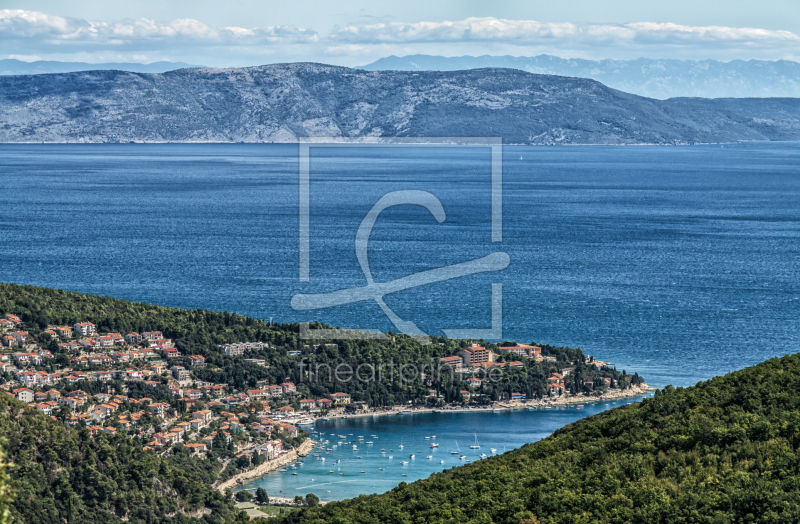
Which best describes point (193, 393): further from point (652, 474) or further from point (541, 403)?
point (652, 474)

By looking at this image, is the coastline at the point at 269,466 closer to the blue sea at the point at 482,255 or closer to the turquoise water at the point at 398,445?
the turquoise water at the point at 398,445

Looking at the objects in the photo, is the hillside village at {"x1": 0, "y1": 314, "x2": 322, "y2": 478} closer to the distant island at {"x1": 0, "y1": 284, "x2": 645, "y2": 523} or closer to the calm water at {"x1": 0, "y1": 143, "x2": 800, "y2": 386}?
the distant island at {"x1": 0, "y1": 284, "x2": 645, "y2": 523}

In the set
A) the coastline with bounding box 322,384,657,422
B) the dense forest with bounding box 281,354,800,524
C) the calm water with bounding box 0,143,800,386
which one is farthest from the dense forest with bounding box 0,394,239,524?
the calm water with bounding box 0,143,800,386

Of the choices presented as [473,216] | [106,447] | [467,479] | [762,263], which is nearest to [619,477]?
[467,479]

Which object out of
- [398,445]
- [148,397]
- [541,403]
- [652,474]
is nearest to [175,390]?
[148,397]

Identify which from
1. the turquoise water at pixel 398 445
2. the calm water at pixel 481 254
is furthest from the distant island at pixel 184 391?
Answer: the calm water at pixel 481 254

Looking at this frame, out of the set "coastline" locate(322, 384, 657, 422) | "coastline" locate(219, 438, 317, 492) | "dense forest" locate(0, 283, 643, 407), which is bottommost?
"coastline" locate(219, 438, 317, 492)
